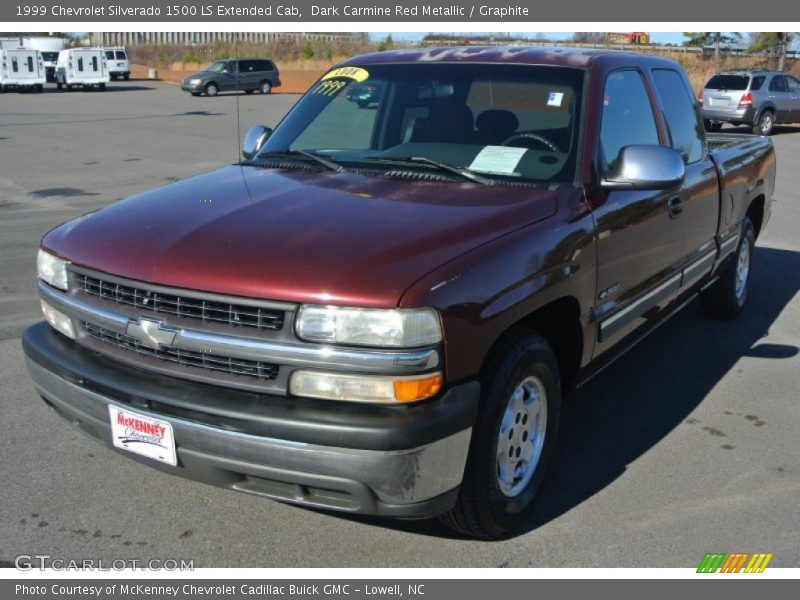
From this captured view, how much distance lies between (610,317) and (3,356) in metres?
3.79

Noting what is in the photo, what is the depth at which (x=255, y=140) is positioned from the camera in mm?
4828

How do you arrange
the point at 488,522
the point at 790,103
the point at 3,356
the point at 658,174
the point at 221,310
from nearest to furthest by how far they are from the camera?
the point at 221,310 < the point at 488,522 < the point at 658,174 < the point at 3,356 < the point at 790,103

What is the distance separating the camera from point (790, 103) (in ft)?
79.7

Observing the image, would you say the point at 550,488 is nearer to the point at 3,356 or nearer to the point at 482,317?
the point at 482,317

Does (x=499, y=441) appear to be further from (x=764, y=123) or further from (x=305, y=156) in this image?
(x=764, y=123)

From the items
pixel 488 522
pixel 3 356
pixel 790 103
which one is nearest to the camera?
pixel 488 522

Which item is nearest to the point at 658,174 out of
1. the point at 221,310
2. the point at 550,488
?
the point at 550,488

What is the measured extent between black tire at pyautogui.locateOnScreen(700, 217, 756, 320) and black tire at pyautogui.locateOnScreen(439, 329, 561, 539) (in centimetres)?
328

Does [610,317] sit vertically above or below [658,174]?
below

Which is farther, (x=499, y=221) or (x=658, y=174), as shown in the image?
(x=658, y=174)

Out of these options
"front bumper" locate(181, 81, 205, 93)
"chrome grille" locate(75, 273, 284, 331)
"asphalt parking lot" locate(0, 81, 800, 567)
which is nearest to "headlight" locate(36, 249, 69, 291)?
"chrome grille" locate(75, 273, 284, 331)

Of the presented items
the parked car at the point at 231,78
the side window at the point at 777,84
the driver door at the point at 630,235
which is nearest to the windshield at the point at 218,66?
the parked car at the point at 231,78

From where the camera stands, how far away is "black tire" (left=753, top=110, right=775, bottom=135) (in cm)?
2338

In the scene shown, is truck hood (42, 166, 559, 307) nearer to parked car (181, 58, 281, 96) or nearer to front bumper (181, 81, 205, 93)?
parked car (181, 58, 281, 96)
